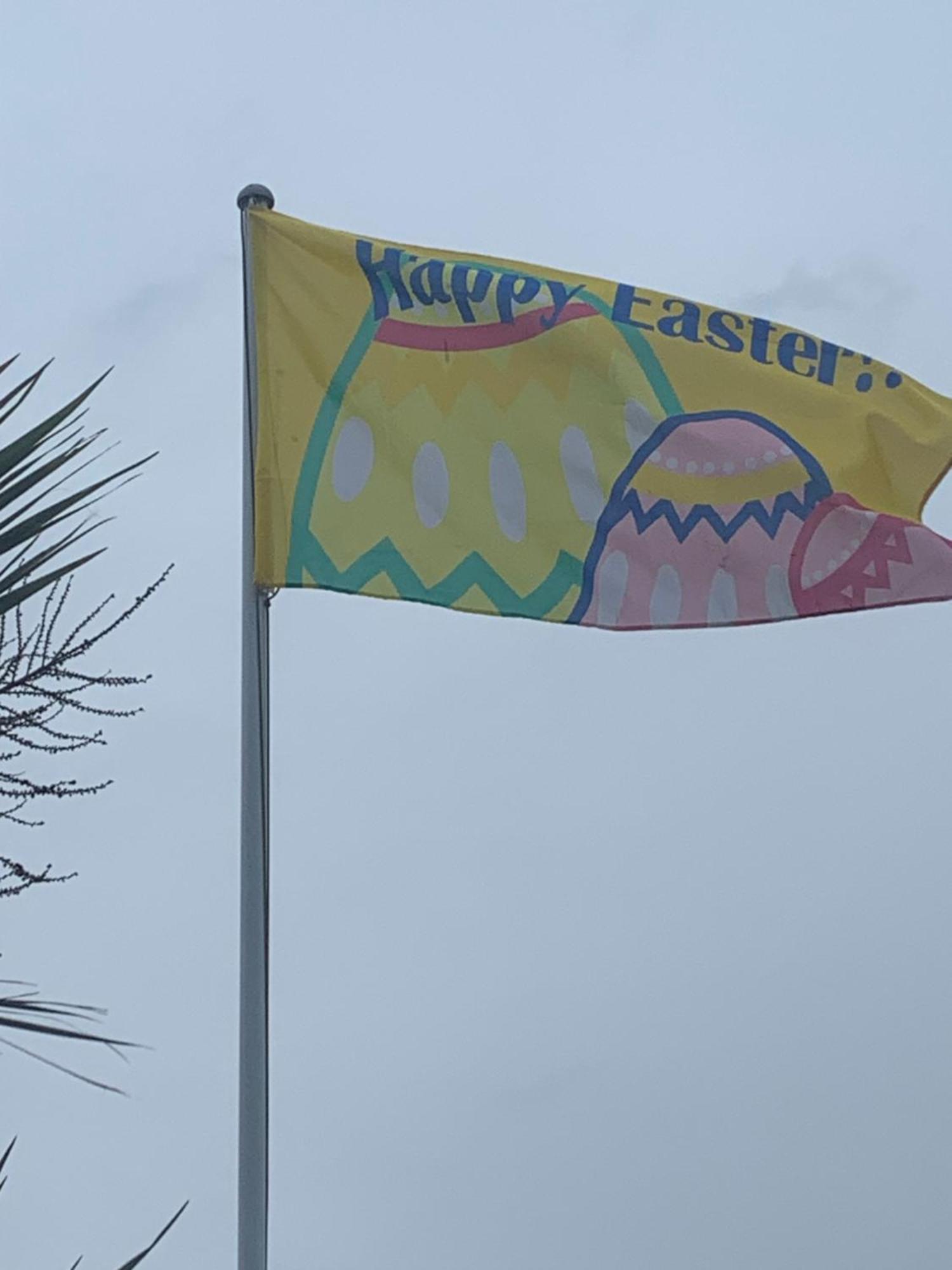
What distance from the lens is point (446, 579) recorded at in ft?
25.3

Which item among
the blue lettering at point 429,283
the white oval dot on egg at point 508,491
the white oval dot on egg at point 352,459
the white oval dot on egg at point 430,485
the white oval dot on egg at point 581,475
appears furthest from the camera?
the blue lettering at point 429,283

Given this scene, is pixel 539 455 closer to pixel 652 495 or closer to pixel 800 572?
pixel 652 495

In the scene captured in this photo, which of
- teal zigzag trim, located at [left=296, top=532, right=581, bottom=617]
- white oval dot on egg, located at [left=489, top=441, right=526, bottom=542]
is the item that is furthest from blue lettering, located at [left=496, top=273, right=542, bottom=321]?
teal zigzag trim, located at [left=296, top=532, right=581, bottom=617]

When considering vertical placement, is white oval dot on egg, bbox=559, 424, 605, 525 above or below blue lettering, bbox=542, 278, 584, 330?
below

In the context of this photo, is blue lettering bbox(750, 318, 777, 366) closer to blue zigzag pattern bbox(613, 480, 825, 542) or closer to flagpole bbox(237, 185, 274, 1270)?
blue zigzag pattern bbox(613, 480, 825, 542)

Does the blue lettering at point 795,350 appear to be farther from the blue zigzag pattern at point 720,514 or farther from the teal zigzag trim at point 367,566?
the teal zigzag trim at point 367,566

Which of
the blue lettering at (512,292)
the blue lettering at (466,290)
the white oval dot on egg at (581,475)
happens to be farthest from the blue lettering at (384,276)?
the white oval dot on egg at (581,475)

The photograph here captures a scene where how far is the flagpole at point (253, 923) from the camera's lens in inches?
243

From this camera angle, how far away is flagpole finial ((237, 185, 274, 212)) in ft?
→ 26.8

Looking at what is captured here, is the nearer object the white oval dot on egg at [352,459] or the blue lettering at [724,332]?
the white oval dot on egg at [352,459]

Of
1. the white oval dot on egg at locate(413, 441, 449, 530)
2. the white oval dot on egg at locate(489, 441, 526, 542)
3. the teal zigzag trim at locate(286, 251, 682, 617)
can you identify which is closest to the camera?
the teal zigzag trim at locate(286, 251, 682, 617)

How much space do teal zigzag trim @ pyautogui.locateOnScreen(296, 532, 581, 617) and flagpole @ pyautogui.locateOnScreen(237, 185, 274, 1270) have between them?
10.6 inches

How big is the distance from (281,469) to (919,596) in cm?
260

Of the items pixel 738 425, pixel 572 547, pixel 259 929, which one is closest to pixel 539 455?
pixel 572 547
